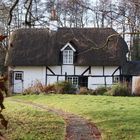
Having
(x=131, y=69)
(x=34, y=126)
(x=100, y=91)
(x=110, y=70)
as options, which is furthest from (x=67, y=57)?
(x=34, y=126)

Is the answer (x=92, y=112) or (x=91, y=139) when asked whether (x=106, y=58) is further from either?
(x=91, y=139)

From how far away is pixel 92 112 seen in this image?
18.3 metres

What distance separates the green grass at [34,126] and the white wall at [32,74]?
80.5ft

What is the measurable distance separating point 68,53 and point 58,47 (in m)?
1.30

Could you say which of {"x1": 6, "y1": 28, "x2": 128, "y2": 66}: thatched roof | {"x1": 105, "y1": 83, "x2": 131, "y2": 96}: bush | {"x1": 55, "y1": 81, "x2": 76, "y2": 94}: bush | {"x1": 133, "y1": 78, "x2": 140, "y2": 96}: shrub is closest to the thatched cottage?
{"x1": 6, "y1": 28, "x2": 128, "y2": 66}: thatched roof

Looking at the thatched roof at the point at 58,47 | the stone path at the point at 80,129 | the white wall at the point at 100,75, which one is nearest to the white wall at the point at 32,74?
the thatched roof at the point at 58,47

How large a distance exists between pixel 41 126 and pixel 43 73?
94.2ft

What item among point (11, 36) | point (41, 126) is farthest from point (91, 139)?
point (11, 36)

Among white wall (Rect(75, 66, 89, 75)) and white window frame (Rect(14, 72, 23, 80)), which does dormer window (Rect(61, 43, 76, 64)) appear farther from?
white window frame (Rect(14, 72, 23, 80))

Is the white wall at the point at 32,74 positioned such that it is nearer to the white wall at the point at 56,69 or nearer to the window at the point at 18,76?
the window at the point at 18,76

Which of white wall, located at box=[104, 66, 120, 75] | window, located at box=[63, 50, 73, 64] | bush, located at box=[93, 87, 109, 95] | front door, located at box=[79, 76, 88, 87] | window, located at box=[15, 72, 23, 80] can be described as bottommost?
bush, located at box=[93, 87, 109, 95]

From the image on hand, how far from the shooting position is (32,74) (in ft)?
141

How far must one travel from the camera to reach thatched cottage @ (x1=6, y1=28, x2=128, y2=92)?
1674 inches

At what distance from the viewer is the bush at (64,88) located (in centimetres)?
3431
